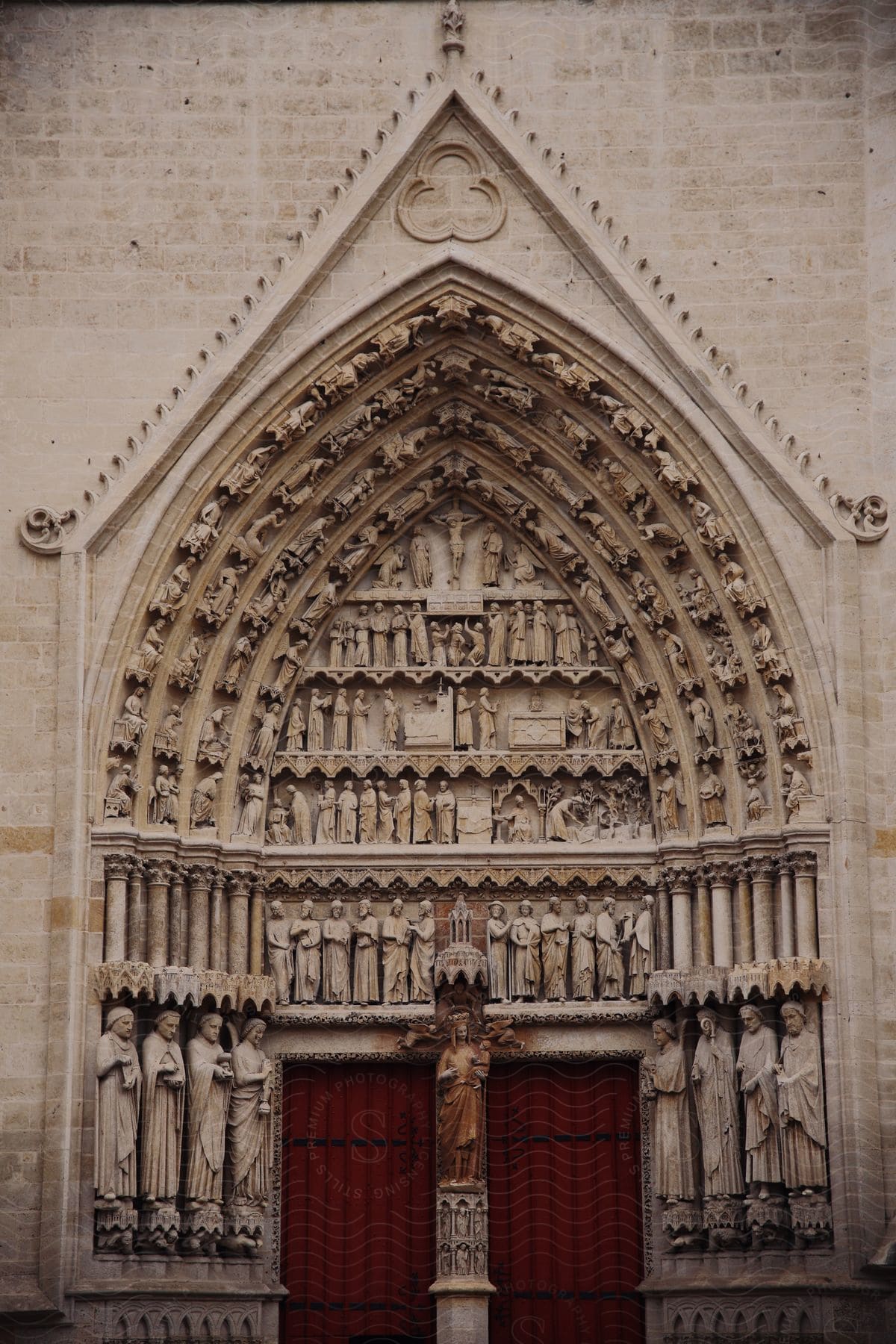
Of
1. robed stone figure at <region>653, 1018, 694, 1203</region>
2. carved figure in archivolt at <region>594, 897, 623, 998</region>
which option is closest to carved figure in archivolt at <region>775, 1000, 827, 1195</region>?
robed stone figure at <region>653, 1018, 694, 1203</region>

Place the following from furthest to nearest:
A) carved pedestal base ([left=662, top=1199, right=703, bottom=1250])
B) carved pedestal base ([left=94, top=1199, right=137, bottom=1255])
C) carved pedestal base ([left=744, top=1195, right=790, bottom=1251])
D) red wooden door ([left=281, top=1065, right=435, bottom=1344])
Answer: red wooden door ([left=281, top=1065, right=435, bottom=1344]) → carved pedestal base ([left=662, top=1199, right=703, bottom=1250]) → carved pedestal base ([left=744, top=1195, right=790, bottom=1251]) → carved pedestal base ([left=94, top=1199, right=137, bottom=1255])

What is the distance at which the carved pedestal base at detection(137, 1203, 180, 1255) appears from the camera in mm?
12758

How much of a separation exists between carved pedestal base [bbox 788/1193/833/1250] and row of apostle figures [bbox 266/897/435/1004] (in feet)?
8.72

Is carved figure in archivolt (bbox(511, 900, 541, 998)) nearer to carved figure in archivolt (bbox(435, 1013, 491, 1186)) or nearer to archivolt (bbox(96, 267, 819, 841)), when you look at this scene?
carved figure in archivolt (bbox(435, 1013, 491, 1186))

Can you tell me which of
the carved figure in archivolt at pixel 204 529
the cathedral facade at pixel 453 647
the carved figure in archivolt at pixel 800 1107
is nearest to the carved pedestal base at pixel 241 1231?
the cathedral facade at pixel 453 647

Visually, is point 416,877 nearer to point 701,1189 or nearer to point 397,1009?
point 397,1009

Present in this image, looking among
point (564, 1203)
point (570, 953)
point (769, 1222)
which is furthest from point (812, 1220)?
point (570, 953)

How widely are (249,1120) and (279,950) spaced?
44.3 inches

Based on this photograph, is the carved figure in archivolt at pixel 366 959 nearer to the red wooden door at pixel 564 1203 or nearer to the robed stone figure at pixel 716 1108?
the red wooden door at pixel 564 1203

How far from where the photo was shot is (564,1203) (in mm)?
13734

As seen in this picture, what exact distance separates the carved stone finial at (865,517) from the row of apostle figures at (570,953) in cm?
267

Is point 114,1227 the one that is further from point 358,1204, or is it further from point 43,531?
point 43,531

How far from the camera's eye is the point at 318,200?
13.7m

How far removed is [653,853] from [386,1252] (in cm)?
298
